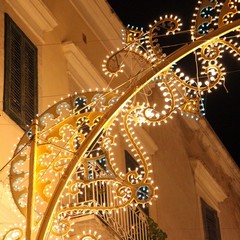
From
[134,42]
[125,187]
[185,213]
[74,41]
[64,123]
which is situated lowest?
[125,187]

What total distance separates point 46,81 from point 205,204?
230 inches

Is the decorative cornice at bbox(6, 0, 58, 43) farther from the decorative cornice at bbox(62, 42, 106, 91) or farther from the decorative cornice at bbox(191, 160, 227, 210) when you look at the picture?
the decorative cornice at bbox(191, 160, 227, 210)

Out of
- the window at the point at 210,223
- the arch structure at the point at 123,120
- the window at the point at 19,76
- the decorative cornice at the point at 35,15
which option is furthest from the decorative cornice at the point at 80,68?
the window at the point at 210,223

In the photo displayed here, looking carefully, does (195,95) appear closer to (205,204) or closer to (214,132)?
(205,204)

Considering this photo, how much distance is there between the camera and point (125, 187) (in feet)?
24.7

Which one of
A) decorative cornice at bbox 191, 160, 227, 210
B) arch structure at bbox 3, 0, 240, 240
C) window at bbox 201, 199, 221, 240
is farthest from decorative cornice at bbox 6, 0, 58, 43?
window at bbox 201, 199, 221, 240

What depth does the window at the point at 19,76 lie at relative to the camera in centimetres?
1021

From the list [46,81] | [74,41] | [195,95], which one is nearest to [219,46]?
[195,95]

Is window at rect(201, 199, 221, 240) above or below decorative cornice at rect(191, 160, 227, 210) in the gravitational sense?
below

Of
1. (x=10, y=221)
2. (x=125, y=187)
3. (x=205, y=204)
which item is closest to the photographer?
(x=125, y=187)

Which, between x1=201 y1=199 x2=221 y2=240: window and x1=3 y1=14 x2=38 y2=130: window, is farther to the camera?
x1=201 y1=199 x2=221 y2=240: window

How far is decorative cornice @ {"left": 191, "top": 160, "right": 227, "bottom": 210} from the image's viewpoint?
53.2 feet

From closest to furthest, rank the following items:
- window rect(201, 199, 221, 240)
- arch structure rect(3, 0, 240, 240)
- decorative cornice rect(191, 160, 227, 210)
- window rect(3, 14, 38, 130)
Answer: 1. arch structure rect(3, 0, 240, 240)
2. window rect(3, 14, 38, 130)
3. window rect(201, 199, 221, 240)
4. decorative cornice rect(191, 160, 227, 210)

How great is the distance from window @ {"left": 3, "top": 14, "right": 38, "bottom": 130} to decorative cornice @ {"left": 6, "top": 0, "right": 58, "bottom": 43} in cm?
22
